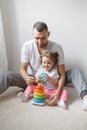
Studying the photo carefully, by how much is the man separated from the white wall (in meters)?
0.26

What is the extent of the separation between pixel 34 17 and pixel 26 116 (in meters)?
0.94

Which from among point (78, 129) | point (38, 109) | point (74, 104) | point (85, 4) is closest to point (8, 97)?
point (38, 109)

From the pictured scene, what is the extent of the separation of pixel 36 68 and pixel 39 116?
47cm

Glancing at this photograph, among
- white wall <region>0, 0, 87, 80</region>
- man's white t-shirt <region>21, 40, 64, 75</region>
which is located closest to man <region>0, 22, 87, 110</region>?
man's white t-shirt <region>21, 40, 64, 75</region>

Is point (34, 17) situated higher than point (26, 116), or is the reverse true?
point (34, 17)

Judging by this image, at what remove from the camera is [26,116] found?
1.48 meters

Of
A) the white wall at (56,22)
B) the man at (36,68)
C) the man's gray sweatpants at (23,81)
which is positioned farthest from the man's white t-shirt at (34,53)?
the white wall at (56,22)

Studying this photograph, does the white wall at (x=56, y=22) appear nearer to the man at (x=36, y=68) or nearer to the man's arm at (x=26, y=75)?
the man at (x=36, y=68)

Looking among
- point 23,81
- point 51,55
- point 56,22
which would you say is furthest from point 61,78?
point 56,22

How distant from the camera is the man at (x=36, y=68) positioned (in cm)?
169

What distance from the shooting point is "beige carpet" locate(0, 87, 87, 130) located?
4.50 feet

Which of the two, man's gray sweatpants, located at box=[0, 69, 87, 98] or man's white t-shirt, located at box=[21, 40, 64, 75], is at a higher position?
man's white t-shirt, located at box=[21, 40, 64, 75]

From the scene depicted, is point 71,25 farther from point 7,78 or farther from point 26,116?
point 26,116

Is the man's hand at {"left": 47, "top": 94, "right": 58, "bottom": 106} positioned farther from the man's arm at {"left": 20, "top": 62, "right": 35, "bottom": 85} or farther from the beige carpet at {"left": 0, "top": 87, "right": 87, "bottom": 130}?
the man's arm at {"left": 20, "top": 62, "right": 35, "bottom": 85}
